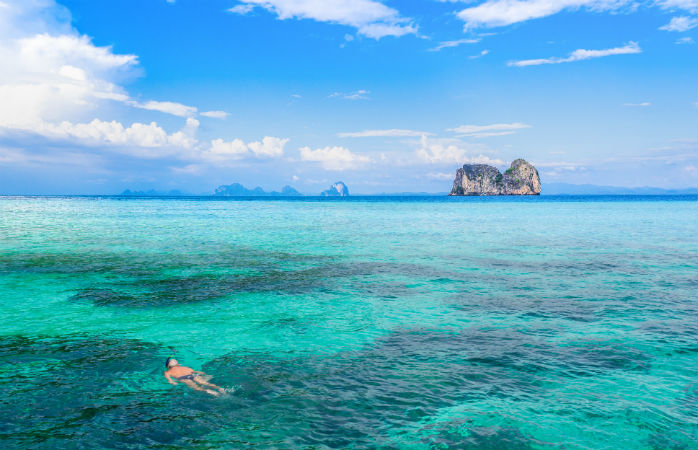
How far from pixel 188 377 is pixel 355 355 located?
4680mm

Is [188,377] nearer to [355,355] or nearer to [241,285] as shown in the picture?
[355,355]

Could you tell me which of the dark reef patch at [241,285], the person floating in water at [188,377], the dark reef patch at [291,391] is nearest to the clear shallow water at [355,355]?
the dark reef patch at [291,391]

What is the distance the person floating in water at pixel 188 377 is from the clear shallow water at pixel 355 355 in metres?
0.30

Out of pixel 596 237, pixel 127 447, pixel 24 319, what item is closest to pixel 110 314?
pixel 24 319

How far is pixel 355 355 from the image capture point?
12.5 meters

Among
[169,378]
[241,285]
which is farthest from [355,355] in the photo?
[241,285]

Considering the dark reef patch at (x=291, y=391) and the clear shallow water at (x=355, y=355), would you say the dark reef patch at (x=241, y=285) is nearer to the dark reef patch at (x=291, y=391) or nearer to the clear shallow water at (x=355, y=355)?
the clear shallow water at (x=355, y=355)

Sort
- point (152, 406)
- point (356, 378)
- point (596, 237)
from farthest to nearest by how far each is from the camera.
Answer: point (596, 237) → point (356, 378) → point (152, 406)

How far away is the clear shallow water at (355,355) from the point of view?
846cm

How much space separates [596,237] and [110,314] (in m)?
44.1

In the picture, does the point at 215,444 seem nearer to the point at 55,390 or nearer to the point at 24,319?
the point at 55,390

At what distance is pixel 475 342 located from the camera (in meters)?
13.2

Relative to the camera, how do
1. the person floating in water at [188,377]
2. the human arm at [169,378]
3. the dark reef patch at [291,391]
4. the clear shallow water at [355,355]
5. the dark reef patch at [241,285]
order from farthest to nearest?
the dark reef patch at [241,285] → the human arm at [169,378] → the person floating in water at [188,377] → the clear shallow water at [355,355] → the dark reef patch at [291,391]

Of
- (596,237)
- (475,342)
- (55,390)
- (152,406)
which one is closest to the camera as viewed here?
(152,406)
